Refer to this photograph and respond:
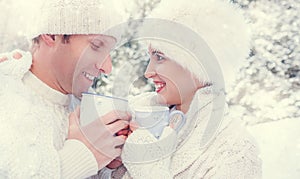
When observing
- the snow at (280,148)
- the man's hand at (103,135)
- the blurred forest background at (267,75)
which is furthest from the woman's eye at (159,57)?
the snow at (280,148)

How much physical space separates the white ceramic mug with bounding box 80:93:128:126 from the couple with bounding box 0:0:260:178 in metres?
0.01

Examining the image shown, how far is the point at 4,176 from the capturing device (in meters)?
0.70

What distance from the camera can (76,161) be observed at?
754mm

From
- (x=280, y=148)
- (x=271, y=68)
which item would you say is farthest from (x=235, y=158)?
(x=271, y=68)

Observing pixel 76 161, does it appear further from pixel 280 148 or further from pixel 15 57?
pixel 280 148

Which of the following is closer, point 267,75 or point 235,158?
point 235,158

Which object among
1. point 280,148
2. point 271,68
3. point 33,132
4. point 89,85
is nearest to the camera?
point 33,132

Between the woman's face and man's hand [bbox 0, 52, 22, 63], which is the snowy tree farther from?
man's hand [bbox 0, 52, 22, 63]

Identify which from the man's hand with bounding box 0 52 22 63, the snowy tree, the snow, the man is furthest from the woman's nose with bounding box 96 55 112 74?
the snowy tree

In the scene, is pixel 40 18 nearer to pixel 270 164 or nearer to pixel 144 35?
pixel 144 35

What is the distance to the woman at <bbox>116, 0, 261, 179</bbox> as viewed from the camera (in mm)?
772

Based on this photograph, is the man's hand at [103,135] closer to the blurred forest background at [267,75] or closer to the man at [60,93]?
the man at [60,93]

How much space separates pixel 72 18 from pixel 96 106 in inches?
5.6

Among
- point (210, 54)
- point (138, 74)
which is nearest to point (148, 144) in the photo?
point (210, 54)
